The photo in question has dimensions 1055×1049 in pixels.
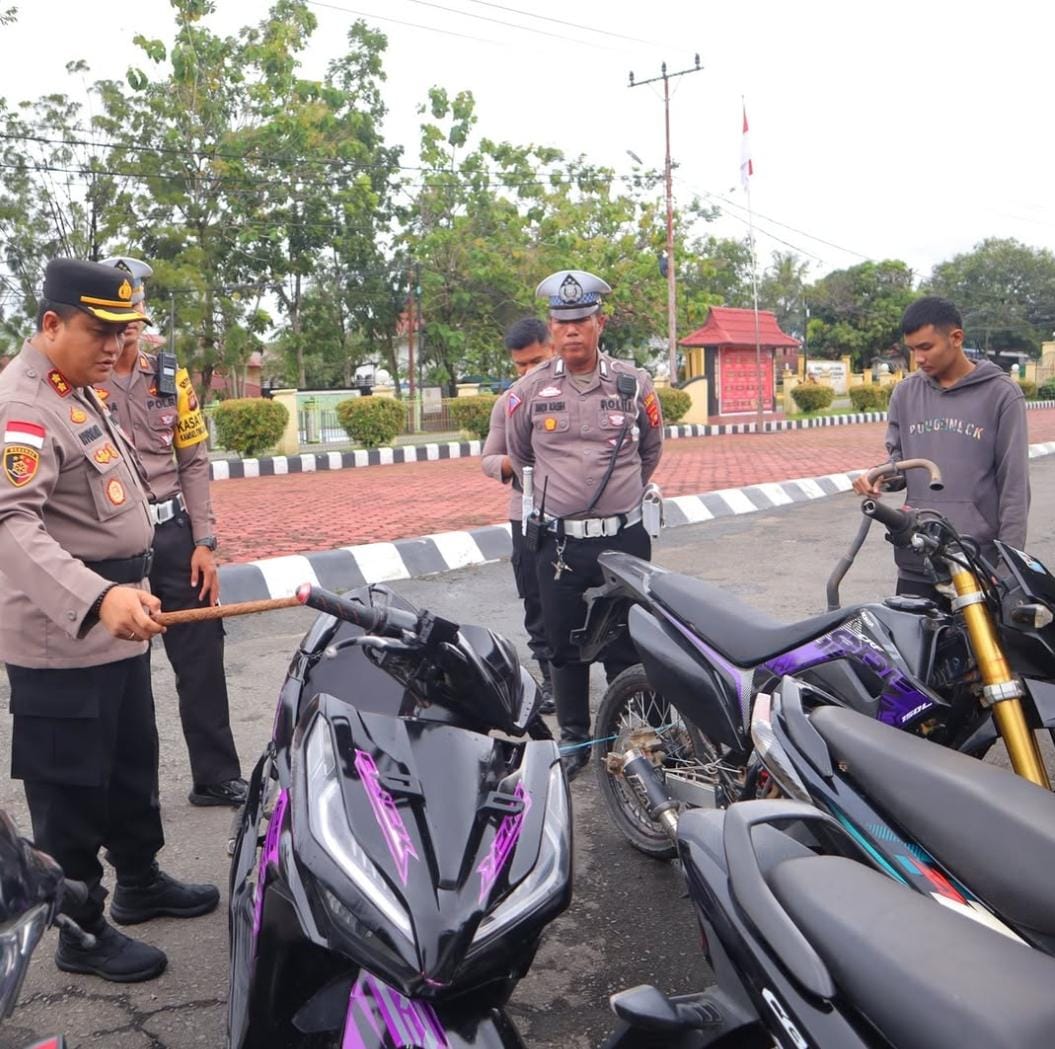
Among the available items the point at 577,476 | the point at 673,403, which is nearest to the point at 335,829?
the point at 577,476

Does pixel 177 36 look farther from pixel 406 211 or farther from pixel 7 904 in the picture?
pixel 7 904

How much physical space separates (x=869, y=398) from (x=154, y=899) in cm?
3398

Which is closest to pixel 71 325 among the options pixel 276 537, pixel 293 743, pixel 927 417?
pixel 293 743

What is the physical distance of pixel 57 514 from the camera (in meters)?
2.44

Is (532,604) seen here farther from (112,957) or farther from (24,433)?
(24,433)

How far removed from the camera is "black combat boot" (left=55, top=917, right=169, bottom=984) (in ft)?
8.42

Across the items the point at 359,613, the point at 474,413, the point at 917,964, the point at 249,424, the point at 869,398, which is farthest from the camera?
the point at 869,398

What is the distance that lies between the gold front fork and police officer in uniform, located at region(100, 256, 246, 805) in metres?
2.23

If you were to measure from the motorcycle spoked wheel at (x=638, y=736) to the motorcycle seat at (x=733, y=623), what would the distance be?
0.32 metres

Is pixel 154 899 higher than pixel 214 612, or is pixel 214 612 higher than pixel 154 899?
pixel 214 612

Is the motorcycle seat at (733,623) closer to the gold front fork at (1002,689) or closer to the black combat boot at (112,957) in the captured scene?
the gold front fork at (1002,689)

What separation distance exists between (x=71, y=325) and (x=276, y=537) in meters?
6.18

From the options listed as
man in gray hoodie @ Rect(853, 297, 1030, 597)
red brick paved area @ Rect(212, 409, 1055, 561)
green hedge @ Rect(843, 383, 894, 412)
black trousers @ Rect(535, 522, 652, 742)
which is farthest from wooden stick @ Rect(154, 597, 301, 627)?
green hedge @ Rect(843, 383, 894, 412)

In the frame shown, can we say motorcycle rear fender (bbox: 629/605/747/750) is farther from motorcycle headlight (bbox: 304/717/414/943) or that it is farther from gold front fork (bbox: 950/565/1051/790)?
motorcycle headlight (bbox: 304/717/414/943)
